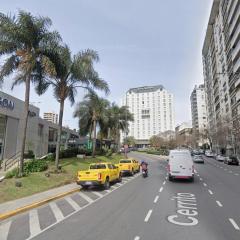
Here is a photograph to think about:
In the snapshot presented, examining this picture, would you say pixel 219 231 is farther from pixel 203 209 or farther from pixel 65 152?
pixel 65 152

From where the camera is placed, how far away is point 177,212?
11.2 meters

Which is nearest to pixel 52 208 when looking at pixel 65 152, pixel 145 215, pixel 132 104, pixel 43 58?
pixel 145 215

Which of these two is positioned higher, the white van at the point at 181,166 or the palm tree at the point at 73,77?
the palm tree at the point at 73,77

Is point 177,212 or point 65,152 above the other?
point 65,152

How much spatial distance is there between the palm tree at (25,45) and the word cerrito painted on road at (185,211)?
1105cm

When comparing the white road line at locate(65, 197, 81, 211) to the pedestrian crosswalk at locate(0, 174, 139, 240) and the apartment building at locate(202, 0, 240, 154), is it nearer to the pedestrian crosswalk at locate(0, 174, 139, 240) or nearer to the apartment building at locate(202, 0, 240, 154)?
the pedestrian crosswalk at locate(0, 174, 139, 240)

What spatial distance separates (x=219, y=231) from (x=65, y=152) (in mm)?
27322

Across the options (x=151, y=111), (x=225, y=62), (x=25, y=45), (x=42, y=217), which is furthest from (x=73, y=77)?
(x=151, y=111)

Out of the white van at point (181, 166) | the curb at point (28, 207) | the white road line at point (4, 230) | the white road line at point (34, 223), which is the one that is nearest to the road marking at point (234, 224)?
the white road line at point (34, 223)

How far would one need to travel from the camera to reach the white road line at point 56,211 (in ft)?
35.3

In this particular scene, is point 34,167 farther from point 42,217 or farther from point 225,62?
point 225,62

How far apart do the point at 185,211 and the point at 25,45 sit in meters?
16.3

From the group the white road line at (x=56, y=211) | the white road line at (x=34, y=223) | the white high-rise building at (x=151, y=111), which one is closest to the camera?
the white road line at (x=34, y=223)

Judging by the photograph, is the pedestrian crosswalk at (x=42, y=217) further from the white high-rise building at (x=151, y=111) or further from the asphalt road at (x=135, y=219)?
the white high-rise building at (x=151, y=111)
